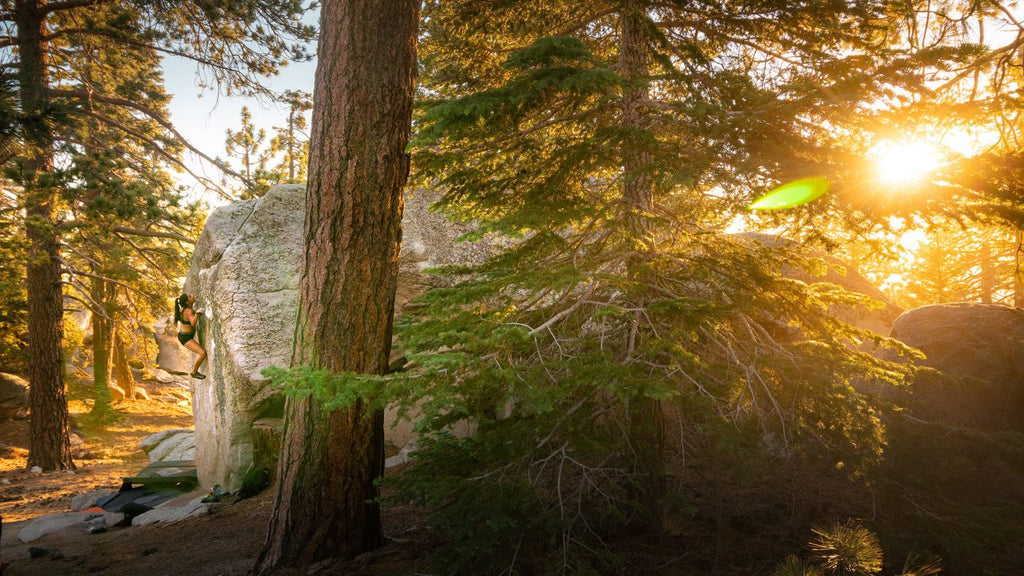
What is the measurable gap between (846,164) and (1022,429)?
485 cm

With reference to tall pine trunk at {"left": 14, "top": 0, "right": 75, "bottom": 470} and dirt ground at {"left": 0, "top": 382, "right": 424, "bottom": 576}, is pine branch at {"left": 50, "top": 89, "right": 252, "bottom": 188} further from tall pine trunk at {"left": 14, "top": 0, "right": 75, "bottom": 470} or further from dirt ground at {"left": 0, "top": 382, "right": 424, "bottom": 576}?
dirt ground at {"left": 0, "top": 382, "right": 424, "bottom": 576}

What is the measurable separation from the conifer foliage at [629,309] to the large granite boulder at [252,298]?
2913mm

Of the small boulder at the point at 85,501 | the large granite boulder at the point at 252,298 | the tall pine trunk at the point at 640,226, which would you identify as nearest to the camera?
the tall pine trunk at the point at 640,226

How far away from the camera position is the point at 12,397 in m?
13.7

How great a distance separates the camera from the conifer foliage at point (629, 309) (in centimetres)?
296

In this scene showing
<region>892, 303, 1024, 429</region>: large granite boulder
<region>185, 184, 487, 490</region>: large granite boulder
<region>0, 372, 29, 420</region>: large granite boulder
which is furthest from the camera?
<region>0, 372, 29, 420</region>: large granite boulder

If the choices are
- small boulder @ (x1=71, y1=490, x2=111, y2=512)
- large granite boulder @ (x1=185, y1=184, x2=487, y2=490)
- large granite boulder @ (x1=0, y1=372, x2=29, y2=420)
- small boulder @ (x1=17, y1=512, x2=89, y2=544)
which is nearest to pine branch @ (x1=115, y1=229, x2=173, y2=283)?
large granite boulder @ (x1=185, y1=184, x2=487, y2=490)

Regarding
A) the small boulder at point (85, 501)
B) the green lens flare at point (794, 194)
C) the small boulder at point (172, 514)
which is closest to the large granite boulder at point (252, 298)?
the small boulder at point (172, 514)

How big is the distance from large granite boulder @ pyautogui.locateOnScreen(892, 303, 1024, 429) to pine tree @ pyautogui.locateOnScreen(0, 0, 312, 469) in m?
10.1

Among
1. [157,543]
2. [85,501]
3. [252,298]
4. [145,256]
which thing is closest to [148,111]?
[145,256]

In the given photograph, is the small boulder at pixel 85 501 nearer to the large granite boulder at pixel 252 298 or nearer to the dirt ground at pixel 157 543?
the dirt ground at pixel 157 543

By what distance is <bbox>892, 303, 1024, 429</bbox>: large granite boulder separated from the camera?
575 cm

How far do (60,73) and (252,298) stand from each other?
5.32m

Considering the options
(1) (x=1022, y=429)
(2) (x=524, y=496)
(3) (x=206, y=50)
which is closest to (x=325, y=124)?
(2) (x=524, y=496)
